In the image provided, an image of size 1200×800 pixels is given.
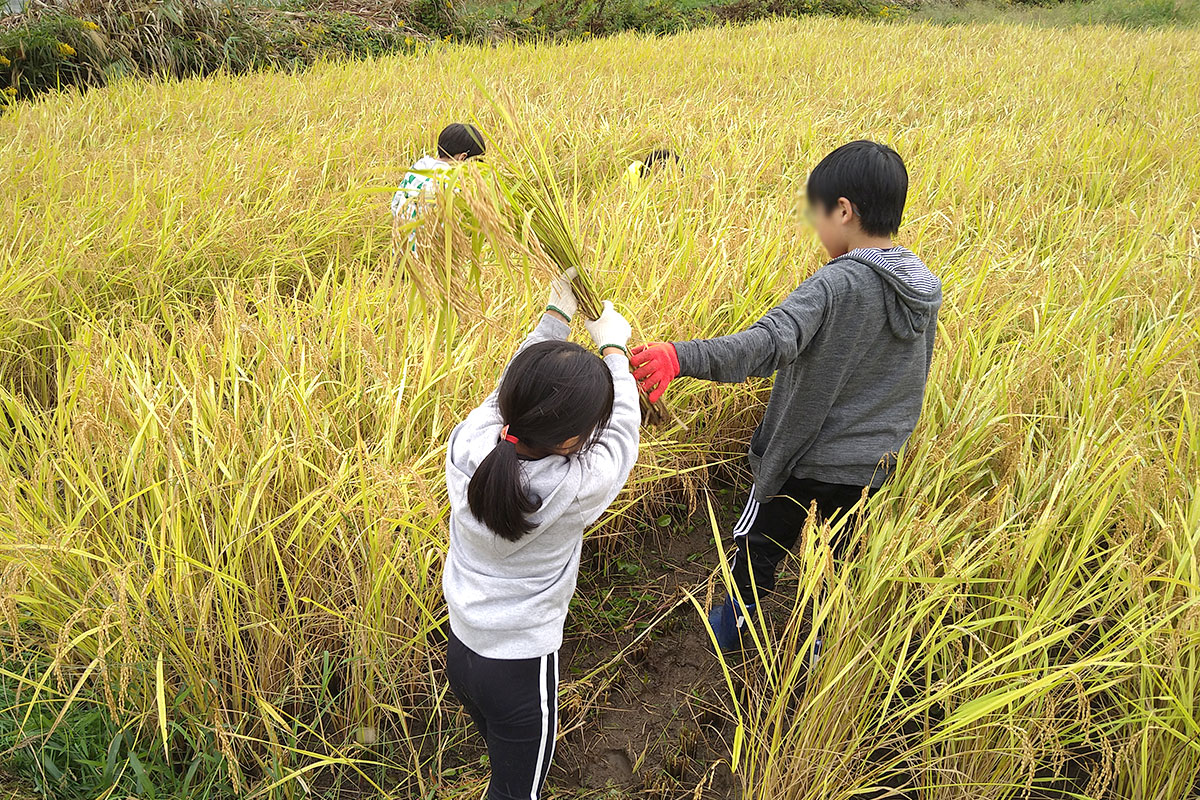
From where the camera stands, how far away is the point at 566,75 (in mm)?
5758

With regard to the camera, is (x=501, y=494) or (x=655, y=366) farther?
(x=655, y=366)

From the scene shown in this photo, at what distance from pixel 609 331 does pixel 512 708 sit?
63 centimetres

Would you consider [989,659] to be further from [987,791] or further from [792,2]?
[792,2]

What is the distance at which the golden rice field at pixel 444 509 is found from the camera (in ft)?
4.03

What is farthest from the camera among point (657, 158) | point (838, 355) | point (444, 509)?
point (657, 158)

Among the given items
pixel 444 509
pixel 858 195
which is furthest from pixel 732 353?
pixel 444 509

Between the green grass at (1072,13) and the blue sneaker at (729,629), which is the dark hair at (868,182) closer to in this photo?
the blue sneaker at (729,629)

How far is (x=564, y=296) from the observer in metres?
1.33

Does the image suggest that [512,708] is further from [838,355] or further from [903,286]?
[903,286]

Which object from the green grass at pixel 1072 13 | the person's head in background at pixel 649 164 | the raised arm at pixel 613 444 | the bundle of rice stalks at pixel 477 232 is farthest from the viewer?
the green grass at pixel 1072 13

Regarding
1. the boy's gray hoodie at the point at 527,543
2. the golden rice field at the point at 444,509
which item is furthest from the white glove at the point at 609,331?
the golden rice field at the point at 444,509

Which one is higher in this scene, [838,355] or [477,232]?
[477,232]

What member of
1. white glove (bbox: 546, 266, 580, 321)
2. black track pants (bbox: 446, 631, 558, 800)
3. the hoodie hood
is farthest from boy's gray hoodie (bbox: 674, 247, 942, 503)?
black track pants (bbox: 446, 631, 558, 800)

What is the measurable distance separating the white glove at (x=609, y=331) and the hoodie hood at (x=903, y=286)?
430mm
